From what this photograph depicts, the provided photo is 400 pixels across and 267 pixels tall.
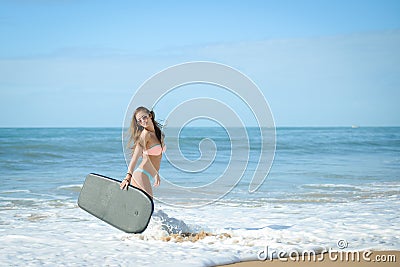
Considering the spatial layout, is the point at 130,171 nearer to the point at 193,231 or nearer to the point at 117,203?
the point at 117,203

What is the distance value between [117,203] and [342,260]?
7.42 feet

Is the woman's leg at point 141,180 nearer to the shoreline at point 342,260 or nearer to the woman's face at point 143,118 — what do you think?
the woman's face at point 143,118

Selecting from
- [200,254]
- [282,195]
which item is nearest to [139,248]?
[200,254]

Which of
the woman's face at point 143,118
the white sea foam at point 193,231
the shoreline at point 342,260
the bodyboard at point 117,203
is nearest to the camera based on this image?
the shoreline at point 342,260

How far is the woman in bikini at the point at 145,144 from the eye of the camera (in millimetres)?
5113

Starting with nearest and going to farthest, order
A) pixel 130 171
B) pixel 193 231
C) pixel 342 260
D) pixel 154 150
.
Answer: pixel 342 260 < pixel 130 171 < pixel 154 150 < pixel 193 231

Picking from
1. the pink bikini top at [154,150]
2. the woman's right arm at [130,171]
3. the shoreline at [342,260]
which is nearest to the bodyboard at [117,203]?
the woman's right arm at [130,171]

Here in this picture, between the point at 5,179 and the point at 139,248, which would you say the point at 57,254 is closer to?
the point at 139,248

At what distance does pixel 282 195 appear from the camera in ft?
28.0

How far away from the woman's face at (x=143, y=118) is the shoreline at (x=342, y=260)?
5.59ft

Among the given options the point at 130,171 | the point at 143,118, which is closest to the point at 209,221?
the point at 130,171

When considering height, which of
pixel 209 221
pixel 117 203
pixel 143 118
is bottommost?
pixel 209 221

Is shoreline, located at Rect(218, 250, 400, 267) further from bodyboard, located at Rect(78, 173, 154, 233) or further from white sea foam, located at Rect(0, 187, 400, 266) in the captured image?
bodyboard, located at Rect(78, 173, 154, 233)

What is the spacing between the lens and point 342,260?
14.2 feet
